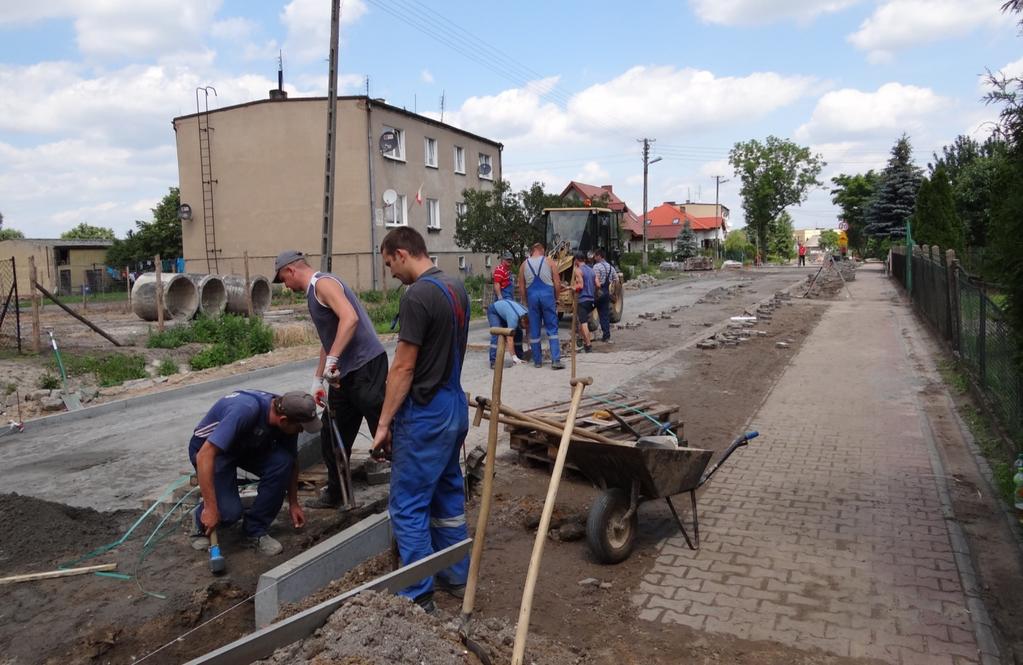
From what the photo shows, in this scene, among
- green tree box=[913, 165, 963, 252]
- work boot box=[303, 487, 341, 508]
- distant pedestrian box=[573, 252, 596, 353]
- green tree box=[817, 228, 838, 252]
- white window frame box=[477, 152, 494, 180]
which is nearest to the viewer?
work boot box=[303, 487, 341, 508]

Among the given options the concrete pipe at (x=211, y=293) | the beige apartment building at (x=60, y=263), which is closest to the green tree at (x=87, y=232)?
the beige apartment building at (x=60, y=263)

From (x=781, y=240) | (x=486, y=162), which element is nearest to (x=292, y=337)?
(x=486, y=162)

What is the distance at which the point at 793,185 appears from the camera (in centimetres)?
7581

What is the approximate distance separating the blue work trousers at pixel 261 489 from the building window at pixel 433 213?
95.6 ft

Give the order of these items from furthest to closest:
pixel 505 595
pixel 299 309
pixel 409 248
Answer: pixel 299 309
pixel 505 595
pixel 409 248

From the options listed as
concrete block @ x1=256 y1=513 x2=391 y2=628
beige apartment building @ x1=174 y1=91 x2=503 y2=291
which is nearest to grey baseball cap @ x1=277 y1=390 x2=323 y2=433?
concrete block @ x1=256 y1=513 x2=391 y2=628

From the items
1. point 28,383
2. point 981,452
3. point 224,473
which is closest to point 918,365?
point 981,452

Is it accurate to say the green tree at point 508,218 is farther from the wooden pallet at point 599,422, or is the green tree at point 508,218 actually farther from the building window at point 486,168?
the wooden pallet at point 599,422

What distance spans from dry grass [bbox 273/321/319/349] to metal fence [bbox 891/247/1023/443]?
11151 millimetres

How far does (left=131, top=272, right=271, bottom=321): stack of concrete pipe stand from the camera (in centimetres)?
1833

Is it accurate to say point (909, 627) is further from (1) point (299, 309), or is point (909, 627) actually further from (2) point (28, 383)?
(1) point (299, 309)

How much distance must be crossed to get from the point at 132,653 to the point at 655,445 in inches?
121

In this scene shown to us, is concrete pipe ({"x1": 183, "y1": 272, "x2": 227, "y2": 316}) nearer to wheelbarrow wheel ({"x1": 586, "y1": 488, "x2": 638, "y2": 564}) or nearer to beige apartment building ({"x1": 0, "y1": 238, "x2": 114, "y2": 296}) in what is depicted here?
beige apartment building ({"x1": 0, "y1": 238, "x2": 114, "y2": 296})

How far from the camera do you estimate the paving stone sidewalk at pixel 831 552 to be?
3.75 metres
